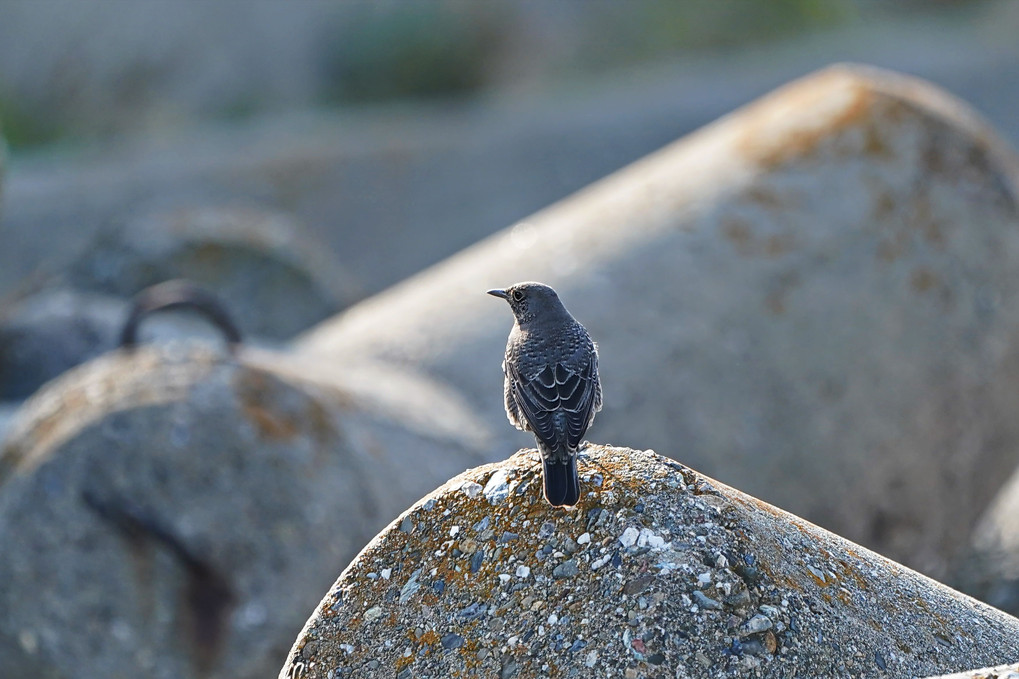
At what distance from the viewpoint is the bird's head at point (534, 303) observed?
3992 mm

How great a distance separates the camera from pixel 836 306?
697 cm

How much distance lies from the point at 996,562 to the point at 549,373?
2770 mm

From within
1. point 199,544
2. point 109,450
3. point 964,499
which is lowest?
point 964,499

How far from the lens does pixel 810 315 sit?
693 cm

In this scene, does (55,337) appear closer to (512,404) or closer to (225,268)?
(225,268)

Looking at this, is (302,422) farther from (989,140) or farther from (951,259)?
(989,140)

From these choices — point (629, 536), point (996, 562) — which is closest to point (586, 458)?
point (629, 536)

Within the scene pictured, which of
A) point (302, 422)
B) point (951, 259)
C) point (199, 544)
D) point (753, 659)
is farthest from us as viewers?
→ point (951, 259)

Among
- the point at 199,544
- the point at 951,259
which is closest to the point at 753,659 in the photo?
the point at 199,544

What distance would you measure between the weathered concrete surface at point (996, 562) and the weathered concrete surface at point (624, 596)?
2163 millimetres

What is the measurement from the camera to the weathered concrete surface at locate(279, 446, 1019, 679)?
9.37 ft

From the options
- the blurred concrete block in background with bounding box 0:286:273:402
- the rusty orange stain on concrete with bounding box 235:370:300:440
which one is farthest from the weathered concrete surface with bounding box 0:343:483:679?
the blurred concrete block in background with bounding box 0:286:273:402

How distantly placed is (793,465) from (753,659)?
3.94m

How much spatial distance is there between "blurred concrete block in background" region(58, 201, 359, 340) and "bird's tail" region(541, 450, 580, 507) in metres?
6.76
